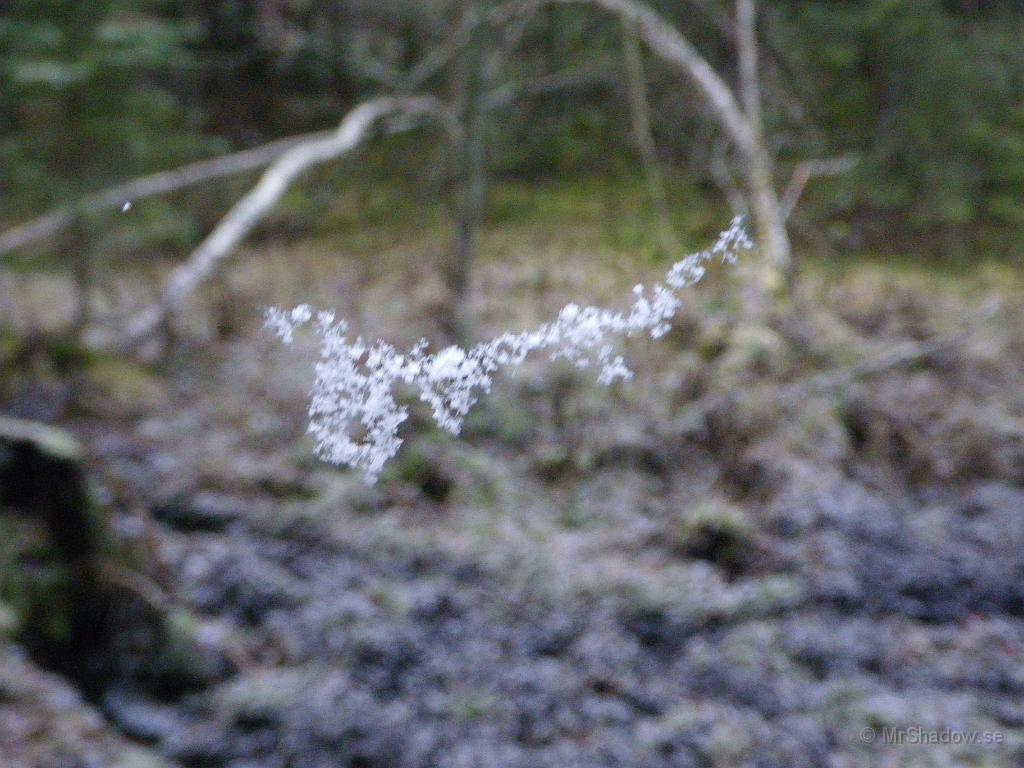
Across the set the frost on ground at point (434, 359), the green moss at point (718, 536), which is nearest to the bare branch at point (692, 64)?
the green moss at point (718, 536)

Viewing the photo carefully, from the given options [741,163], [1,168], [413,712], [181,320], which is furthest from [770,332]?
[1,168]

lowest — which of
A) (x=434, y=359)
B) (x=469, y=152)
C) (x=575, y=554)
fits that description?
(x=434, y=359)

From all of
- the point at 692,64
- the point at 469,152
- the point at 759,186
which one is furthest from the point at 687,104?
the point at 469,152

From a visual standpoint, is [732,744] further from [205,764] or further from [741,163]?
Result: [741,163]

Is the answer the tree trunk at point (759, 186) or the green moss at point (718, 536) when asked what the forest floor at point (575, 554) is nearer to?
the green moss at point (718, 536)

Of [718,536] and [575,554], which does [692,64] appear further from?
[575,554]

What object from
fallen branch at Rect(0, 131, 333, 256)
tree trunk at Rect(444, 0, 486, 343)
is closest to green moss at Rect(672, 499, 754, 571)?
tree trunk at Rect(444, 0, 486, 343)
